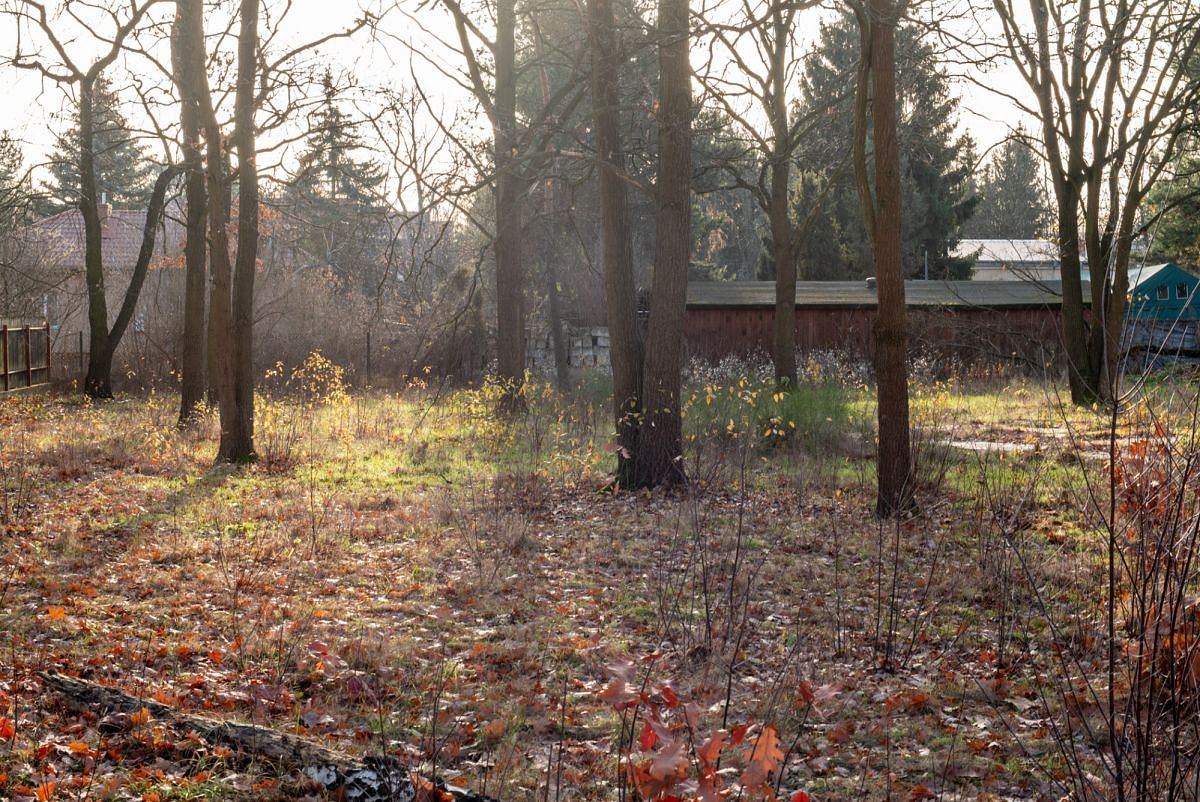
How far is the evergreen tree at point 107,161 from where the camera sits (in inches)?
653

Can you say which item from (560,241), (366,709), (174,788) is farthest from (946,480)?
(560,241)

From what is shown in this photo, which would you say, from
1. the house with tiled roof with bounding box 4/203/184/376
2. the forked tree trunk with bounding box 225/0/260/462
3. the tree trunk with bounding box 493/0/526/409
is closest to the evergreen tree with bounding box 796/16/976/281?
the tree trunk with bounding box 493/0/526/409

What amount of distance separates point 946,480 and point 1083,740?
661cm

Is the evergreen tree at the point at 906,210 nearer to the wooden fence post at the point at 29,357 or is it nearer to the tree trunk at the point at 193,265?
the tree trunk at the point at 193,265

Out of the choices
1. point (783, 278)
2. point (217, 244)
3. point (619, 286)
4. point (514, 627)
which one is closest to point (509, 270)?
point (783, 278)

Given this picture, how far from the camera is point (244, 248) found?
14.2 metres

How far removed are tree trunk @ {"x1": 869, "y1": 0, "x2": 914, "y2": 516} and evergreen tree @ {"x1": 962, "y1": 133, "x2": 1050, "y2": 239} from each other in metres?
50.7

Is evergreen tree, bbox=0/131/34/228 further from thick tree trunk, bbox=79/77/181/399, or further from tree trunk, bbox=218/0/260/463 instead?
tree trunk, bbox=218/0/260/463

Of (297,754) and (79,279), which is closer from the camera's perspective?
(297,754)

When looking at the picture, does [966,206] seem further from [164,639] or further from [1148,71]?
[164,639]

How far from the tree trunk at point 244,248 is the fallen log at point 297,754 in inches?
348

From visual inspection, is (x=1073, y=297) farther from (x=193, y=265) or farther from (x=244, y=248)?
(x=193, y=265)

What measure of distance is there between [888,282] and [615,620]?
4056 millimetres

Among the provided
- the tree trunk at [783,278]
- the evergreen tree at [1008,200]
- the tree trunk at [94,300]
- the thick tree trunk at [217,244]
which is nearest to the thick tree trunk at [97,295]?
the tree trunk at [94,300]
